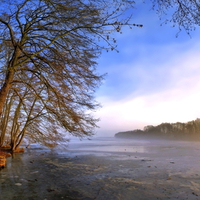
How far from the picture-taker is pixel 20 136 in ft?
55.2

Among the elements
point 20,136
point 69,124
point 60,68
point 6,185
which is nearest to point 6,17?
point 60,68

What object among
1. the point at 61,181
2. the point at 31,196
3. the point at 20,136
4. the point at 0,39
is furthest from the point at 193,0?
the point at 20,136

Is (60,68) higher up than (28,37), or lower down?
lower down

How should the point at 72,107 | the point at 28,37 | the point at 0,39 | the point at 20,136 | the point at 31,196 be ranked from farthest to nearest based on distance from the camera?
the point at 20,136, the point at 72,107, the point at 28,37, the point at 0,39, the point at 31,196

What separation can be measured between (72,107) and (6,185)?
12.0ft

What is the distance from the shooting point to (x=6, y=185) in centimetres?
532

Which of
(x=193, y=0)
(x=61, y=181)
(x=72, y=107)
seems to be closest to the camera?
(x=193, y=0)

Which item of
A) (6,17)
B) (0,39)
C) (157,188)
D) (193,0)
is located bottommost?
(157,188)

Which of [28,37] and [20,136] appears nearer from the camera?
[28,37]

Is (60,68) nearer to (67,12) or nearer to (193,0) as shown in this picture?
(67,12)

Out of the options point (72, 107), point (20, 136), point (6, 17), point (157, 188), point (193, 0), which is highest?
point (6, 17)

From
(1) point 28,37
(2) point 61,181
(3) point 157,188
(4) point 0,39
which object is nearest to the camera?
(3) point 157,188

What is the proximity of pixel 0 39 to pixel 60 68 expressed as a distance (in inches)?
93.9

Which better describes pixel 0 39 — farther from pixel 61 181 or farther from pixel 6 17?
pixel 61 181
